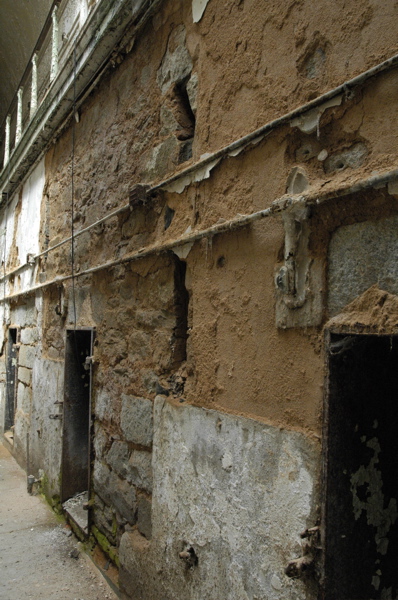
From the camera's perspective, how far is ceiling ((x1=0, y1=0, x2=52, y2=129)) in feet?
19.5

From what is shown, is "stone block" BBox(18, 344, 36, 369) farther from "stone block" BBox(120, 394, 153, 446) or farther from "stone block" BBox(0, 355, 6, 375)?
"stone block" BBox(120, 394, 153, 446)

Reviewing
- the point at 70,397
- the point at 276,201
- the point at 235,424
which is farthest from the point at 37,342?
the point at 276,201

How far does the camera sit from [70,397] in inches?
155

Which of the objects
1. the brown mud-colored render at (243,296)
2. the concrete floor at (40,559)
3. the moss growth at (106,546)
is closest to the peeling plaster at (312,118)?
the brown mud-colored render at (243,296)

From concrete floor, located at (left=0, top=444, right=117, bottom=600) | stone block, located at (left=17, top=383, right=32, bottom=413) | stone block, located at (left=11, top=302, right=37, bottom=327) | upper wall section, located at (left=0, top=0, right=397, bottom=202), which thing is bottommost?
A: concrete floor, located at (left=0, top=444, right=117, bottom=600)

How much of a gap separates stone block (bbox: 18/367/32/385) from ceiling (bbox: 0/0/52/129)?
4.36 metres

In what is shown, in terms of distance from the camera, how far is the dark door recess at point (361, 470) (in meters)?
1.38

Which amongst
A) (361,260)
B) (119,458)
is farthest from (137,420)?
(361,260)

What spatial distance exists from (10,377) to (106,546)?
429cm

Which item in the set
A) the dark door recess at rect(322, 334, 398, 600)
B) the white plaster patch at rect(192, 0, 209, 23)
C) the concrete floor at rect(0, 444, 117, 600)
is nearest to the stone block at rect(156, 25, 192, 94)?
the white plaster patch at rect(192, 0, 209, 23)

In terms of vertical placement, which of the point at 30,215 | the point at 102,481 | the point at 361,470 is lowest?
the point at 102,481

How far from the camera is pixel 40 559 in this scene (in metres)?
3.29

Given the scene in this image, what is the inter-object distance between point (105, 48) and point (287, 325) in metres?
2.55

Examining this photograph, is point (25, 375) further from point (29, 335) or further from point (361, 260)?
point (361, 260)
